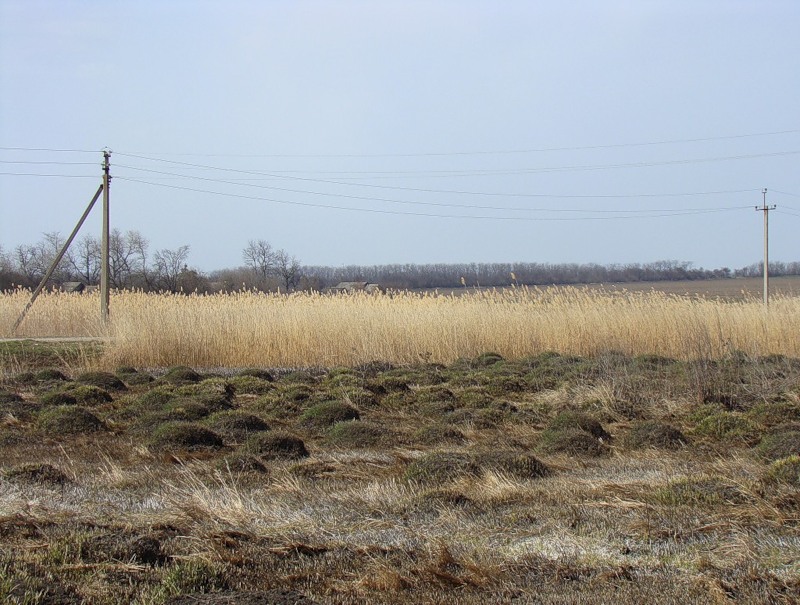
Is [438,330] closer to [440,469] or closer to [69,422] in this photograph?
[69,422]

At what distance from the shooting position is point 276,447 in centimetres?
789

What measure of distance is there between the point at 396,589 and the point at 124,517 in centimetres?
214

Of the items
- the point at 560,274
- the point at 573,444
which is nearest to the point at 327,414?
the point at 573,444

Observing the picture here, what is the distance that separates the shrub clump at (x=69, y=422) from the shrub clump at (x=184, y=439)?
1.26 m

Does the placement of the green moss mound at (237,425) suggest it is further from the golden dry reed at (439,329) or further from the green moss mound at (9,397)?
the golden dry reed at (439,329)

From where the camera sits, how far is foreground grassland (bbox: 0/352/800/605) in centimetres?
413

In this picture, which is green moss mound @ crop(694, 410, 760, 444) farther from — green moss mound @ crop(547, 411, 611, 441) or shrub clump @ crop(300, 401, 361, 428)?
shrub clump @ crop(300, 401, 361, 428)

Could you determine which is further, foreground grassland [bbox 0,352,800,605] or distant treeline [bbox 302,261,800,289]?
distant treeline [bbox 302,261,800,289]

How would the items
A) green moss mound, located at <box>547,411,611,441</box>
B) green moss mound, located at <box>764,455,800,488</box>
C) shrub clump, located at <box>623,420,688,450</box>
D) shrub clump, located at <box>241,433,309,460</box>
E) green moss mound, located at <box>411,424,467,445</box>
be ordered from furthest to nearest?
1. green moss mound, located at <box>547,411,611,441</box>
2. green moss mound, located at <box>411,424,467,445</box>
3. shrub clump, located at <box>623,420,688,450</box>
4. shrub clump, located at <box>241,433,309,460</box>
5. green moss mound, located at <box>764,455,800,488</box>

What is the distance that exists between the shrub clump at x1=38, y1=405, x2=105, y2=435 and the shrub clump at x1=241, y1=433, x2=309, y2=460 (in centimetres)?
227

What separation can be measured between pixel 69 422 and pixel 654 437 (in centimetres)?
609

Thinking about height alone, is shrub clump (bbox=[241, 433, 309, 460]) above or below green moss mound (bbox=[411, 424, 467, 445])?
above

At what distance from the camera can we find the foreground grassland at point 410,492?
4.13 m

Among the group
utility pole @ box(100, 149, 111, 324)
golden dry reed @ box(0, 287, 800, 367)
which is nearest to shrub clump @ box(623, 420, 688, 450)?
golden dry reed @ box(0, 287, 800, 367)
